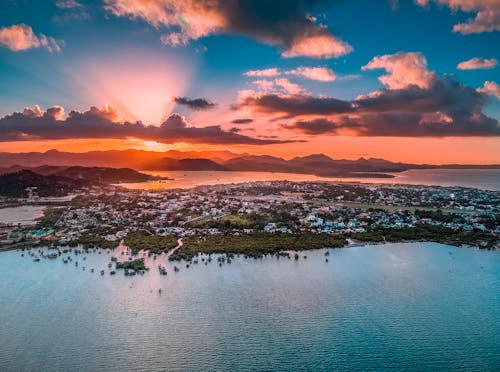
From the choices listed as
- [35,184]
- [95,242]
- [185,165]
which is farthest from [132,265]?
[185,165]

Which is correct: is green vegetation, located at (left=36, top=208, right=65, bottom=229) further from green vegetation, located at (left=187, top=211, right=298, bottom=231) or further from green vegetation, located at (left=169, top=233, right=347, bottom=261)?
green vegetation, located at (left=169, top=233, right=347, bottom=261)

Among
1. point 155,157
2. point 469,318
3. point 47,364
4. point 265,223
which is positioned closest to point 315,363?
point 469,318

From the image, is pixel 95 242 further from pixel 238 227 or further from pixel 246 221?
pixel 246 221

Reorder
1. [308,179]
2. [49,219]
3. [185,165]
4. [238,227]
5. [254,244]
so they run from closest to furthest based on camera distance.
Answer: [254,244]
[238,227]
[49,219]
[308,179]
[185,165]

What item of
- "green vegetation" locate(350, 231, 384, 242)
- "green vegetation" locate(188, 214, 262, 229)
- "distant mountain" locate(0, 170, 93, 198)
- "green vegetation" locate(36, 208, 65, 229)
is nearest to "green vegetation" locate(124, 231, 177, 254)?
"green vegetation" locate(188, 214, 262, 229)

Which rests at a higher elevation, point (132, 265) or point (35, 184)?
point (35, 184)

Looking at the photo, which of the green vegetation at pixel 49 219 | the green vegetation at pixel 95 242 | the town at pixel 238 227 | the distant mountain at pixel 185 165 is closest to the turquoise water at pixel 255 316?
the green vegetation at pixel 95 242
